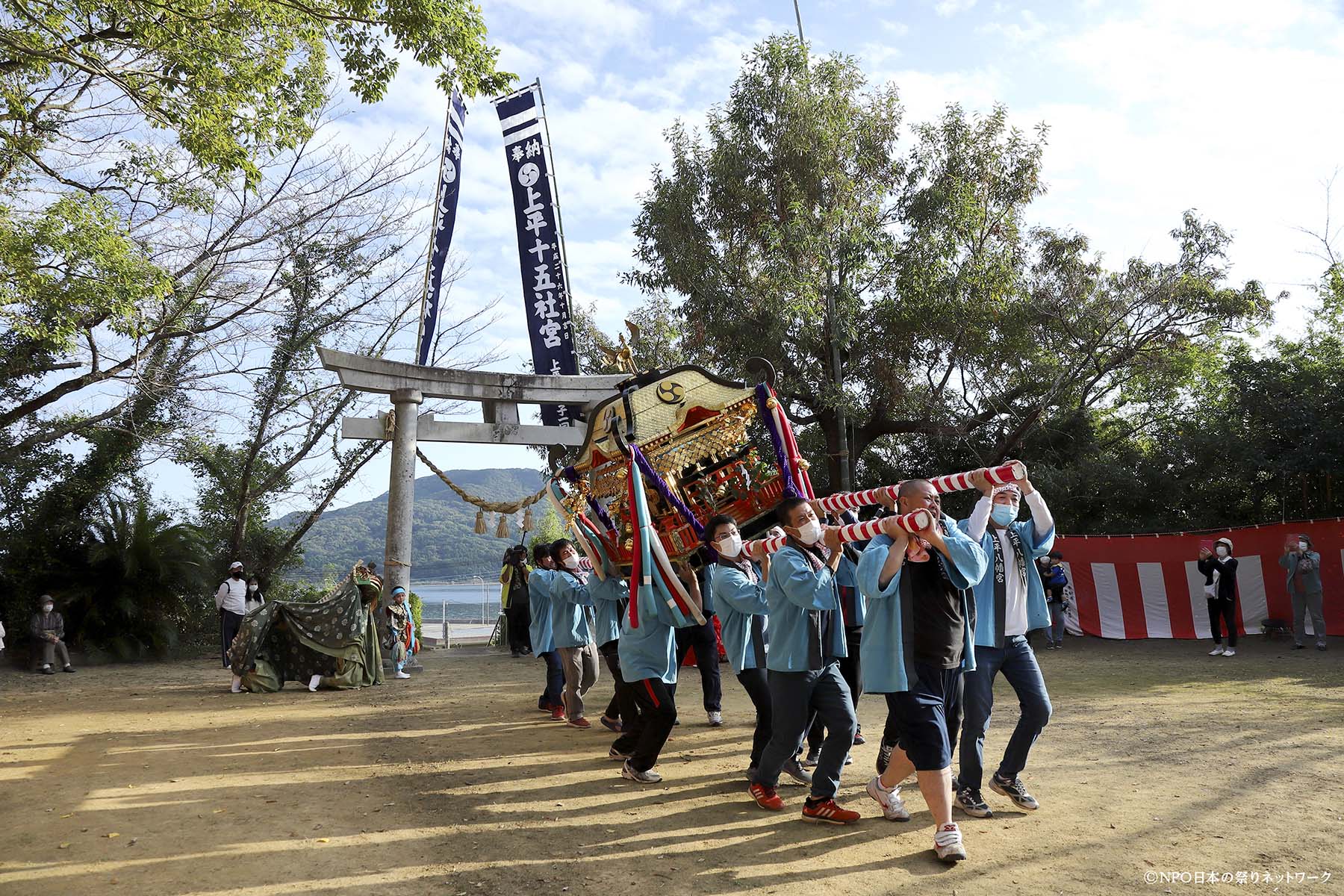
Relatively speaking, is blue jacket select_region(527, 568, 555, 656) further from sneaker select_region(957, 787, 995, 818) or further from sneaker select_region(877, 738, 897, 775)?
sneaker select_region(957, 787, 995, 818)

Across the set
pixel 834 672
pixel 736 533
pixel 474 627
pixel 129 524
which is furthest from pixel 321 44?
pixel 474 627

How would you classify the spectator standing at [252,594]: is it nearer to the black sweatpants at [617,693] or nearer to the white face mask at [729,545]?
the black sweatpants at [617,693]

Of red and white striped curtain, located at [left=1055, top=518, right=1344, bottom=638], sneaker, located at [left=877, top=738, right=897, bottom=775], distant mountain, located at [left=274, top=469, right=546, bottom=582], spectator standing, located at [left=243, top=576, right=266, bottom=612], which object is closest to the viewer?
sneaker, located at [left=877, top=738, right=897, bottom=775]

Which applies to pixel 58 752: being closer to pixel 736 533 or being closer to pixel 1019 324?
pixel 736 533

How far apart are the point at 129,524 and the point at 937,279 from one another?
597 inches

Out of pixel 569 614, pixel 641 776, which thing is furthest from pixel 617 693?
pixel 641 776

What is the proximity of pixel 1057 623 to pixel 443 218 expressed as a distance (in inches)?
461

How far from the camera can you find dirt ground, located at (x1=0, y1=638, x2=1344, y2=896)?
4.10 m

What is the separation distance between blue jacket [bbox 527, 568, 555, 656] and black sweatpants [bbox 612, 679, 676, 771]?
2.39 metres

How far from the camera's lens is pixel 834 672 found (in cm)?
496

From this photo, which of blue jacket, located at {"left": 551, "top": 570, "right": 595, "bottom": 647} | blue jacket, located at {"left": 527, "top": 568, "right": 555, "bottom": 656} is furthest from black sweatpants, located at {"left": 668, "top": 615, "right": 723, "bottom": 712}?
blue jacket, located at {"left": 527, "top": 568, "right": 555, "bottom": 656}

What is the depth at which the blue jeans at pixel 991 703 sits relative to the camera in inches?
194

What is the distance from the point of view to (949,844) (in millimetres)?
4125

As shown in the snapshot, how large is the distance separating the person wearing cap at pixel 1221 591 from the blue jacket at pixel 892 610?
968 cm
